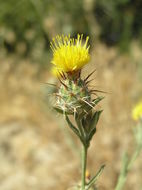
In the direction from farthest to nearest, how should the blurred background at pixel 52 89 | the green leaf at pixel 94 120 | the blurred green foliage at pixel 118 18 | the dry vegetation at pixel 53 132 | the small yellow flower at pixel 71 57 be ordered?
the blurred green foliage at pixel 118 18
the blurred background at pixel 52 89
the dry vegetation at pixel 53 132
the green leaf at pixel 94 120
the small yellow flower at pixel 71 57

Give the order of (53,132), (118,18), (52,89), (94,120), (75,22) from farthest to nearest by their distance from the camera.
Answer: (118,18)
(75,22)
(53,132)
(52,89)
(94,120)

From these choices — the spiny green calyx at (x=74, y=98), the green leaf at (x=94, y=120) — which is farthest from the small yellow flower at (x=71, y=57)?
the green leaf at (x=94, y=120)

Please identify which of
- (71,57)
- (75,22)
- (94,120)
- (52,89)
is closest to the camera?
(71,57)

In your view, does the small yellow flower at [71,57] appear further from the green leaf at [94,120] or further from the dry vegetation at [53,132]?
the dry vegetation at [53,132]

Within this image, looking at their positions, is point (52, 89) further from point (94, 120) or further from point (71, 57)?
point (71, 57)

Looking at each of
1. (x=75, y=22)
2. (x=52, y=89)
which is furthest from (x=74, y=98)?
(x=75, y=22)
